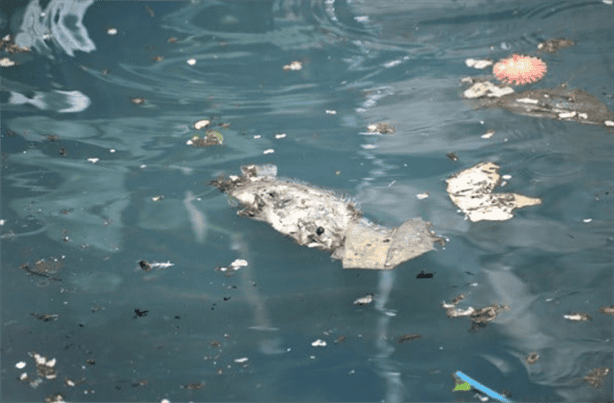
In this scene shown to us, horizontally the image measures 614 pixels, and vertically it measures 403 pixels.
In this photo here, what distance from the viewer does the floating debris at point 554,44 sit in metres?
2.65

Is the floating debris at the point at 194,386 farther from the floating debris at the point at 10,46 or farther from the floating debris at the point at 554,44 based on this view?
the floating debris at the point at 554,44

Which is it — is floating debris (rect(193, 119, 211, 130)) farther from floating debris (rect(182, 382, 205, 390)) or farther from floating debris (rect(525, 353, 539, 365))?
floating debris (rect(525, 353, 539, 365))

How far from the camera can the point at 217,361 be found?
5.88 ft

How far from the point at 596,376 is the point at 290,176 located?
1.08m

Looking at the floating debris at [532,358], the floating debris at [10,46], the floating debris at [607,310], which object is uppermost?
the floating debris at [10,46]

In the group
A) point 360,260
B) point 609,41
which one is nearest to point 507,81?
point 609,41

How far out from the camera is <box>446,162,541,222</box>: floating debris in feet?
6.76

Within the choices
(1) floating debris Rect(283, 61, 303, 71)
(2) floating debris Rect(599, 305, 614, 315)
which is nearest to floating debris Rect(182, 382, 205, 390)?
(2) floating debris Rect(599, 305, 614, 315)

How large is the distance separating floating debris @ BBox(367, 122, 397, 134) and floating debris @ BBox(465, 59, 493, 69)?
49 cm

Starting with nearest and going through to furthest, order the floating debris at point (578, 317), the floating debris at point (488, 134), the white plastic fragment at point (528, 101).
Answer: the floating debris at point (578, 317) < the floating debris at point (488, 134) < the white plastic fragment at point (528, 101)

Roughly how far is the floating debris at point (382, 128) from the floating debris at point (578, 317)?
0.90 m

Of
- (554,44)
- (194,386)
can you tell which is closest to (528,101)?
(554,44)

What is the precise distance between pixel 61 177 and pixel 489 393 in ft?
5.04

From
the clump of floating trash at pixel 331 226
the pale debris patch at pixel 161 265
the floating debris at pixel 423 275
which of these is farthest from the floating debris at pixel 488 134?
the pale debris patch at pixel 161 265
